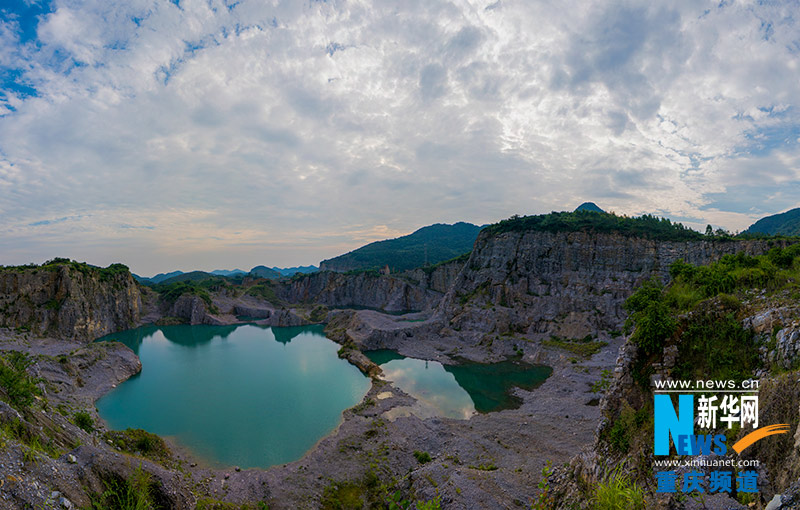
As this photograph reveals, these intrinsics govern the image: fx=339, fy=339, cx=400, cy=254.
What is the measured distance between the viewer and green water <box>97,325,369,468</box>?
2302 cm

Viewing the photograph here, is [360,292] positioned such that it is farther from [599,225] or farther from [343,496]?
[343,496]

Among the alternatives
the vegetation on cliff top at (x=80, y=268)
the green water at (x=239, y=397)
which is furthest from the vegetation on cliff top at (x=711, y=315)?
the vegetation on cliff top at (x=80, y=268)

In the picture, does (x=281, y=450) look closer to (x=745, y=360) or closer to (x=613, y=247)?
(x=745, y=360)

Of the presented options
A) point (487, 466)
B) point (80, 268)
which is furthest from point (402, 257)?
point (487, 466)

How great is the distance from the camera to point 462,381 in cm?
3672

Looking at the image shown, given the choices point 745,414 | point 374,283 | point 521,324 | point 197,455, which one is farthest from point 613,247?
point 374,283

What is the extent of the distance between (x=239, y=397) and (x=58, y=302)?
3904cm

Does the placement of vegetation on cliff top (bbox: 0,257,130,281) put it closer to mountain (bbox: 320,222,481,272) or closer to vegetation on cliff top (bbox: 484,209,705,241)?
vegetation on cliff top (bbox: 484,209,705,241)

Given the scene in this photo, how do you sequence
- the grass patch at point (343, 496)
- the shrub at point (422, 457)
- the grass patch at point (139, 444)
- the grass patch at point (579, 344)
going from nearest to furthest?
the grass patch at point (343, 496) → the grass patch at point (139, 444) → the shrub at point (422, 457) → the grass patch at point (579, 344)

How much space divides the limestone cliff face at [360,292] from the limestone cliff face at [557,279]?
31219mm

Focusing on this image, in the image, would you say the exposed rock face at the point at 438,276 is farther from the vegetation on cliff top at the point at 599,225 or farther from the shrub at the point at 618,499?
the shrub at the point at 618,499

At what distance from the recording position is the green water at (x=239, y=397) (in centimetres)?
2302

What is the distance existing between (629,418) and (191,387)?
38163 millimetres

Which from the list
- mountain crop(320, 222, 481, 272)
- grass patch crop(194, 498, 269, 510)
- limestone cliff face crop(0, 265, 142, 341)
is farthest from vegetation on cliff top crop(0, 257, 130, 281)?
mountain crop(320, 222, 481, 272)
